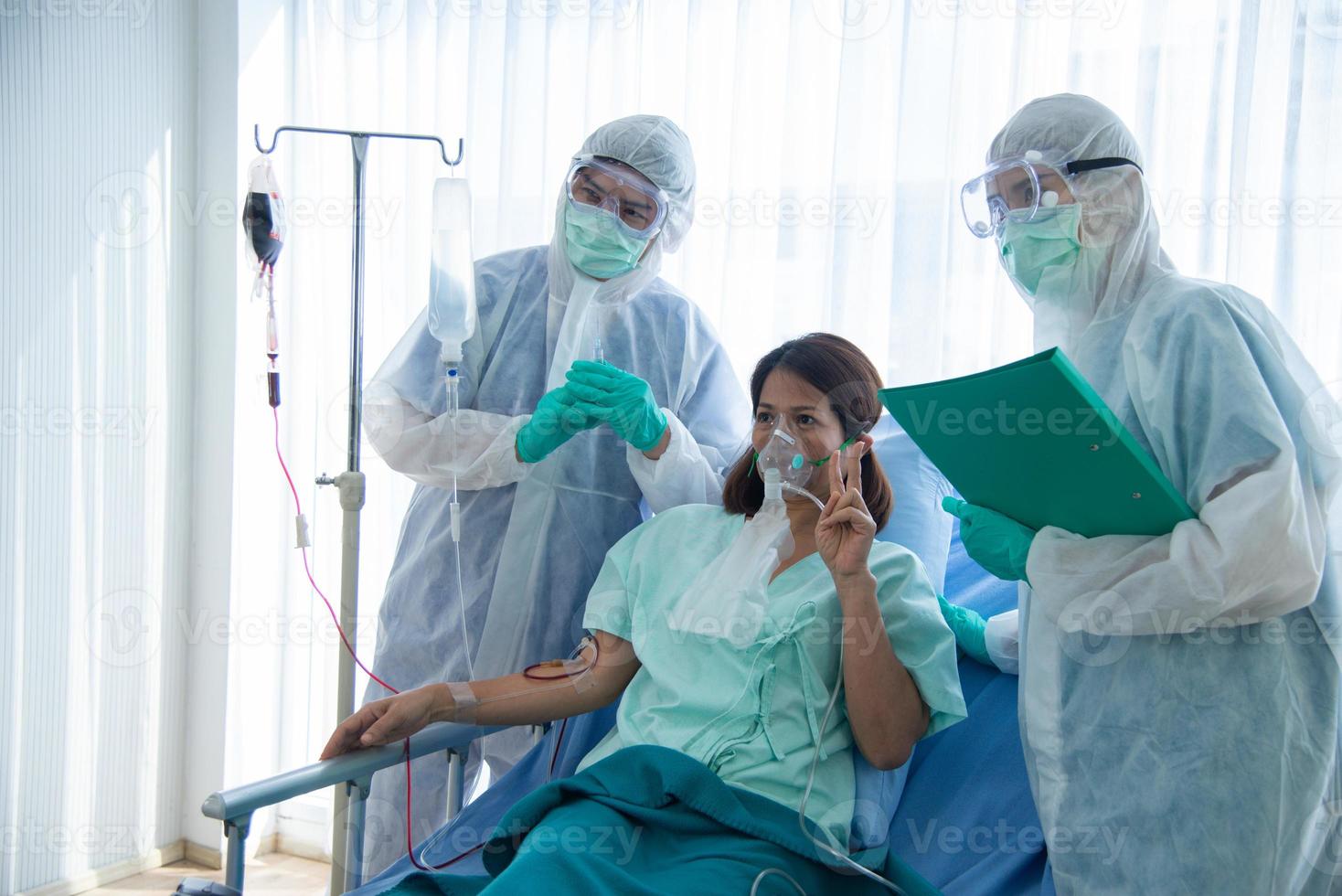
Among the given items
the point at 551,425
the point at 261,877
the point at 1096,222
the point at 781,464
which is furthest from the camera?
the point at 261,877

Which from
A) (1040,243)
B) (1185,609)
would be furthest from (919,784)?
(1040,243)

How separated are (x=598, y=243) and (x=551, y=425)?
0.33 metres

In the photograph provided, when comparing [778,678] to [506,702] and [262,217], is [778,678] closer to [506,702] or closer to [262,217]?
[506,702]

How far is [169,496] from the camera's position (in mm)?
3113

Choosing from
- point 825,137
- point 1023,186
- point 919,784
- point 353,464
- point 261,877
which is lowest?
point 261,877

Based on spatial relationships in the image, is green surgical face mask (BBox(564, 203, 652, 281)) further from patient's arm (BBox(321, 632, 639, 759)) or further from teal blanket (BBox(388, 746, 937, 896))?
teal blanket (BBox(388, 746, 937, 896))

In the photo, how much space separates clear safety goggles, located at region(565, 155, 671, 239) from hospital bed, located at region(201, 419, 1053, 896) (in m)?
0.58

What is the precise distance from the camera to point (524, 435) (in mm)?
1819

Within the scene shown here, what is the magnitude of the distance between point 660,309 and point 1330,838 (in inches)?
50.9

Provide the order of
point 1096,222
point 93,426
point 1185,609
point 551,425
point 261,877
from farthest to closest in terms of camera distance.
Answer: point 261,877 < point 93,426 < point 551,425 < point 1096,222 < point 1185,609

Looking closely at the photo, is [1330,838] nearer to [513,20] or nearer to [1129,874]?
[1129,874]

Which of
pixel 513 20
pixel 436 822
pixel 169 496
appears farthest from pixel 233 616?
pixel 513 20

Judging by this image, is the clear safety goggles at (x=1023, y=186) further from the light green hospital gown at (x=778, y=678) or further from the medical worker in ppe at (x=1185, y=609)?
the light green hospital gown at (x=778, y=678)

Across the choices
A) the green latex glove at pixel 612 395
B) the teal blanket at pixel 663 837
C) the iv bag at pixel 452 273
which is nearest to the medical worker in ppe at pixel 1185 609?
the teal blanket at pixel 663 837
